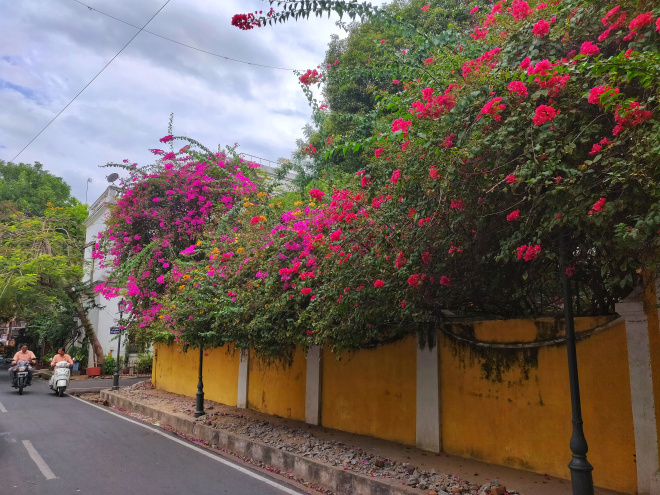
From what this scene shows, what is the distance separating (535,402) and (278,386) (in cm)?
651

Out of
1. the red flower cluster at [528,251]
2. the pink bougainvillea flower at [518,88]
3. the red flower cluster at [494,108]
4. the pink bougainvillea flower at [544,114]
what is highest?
the pink bougainvillea flower at [518,88]

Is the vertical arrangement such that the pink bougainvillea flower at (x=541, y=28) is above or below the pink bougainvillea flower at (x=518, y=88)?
above

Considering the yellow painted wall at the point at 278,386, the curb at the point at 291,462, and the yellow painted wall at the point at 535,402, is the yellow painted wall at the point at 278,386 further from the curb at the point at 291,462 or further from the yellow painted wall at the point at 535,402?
the yellow painted wall at the point at 535,402

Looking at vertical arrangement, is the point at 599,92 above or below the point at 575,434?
above

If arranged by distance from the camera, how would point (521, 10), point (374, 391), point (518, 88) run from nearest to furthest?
point (518, 88)
point (521, 10)
point (374, 391)

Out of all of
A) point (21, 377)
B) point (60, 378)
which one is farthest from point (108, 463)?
point (21, 377)

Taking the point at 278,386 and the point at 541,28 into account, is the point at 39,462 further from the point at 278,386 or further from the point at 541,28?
the point at 541,28

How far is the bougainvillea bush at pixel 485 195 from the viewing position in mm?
3883

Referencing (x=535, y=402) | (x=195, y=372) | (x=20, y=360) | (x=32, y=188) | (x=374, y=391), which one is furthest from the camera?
(x=32, y=188)

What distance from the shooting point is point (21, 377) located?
1686 centimetres

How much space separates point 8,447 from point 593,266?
9.43 meters

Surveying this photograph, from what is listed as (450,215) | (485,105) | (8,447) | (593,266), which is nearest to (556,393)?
(593,266)

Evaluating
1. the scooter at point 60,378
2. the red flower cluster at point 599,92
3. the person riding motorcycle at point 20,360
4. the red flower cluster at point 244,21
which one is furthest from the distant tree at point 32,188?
the red flower cluster at point 599,92

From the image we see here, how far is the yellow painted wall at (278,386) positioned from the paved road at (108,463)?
2365mm
